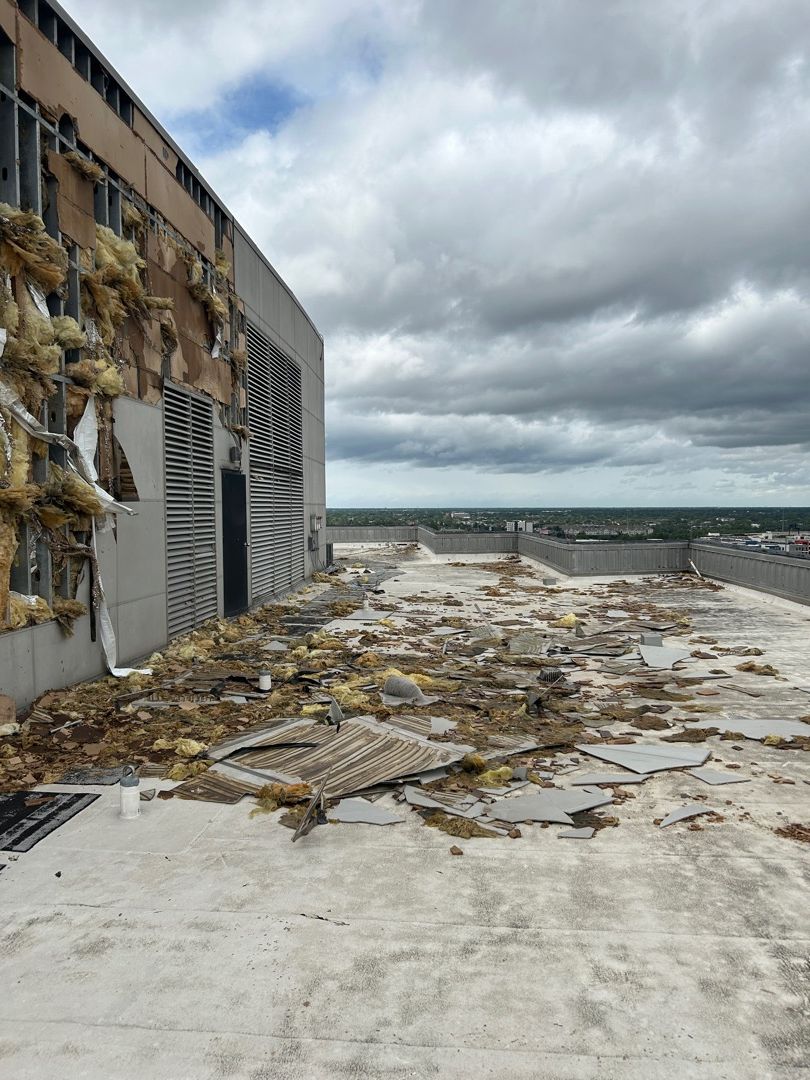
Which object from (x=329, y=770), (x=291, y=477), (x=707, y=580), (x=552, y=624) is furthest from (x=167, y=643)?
(x=707, y=580)

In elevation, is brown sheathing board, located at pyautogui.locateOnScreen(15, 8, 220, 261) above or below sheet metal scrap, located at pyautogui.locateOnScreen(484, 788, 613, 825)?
above

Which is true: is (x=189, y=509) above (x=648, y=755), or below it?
above

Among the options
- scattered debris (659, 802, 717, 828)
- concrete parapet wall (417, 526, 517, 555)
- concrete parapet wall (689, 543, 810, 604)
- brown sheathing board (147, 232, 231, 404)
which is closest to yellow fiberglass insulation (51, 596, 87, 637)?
brown sheathing board (147, 232, 231, 404)

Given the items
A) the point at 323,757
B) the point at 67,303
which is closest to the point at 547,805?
the point at 323,757

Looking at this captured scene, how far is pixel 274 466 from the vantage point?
19891mm

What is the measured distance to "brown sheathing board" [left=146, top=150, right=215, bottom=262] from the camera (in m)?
12.0

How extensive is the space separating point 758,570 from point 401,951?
62.0 ft

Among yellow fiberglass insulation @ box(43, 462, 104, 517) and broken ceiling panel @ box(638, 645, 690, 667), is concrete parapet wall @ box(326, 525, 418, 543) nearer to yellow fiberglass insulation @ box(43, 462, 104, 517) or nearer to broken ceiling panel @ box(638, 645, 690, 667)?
broken ceiling panel @ box(638, 645, 690, 667)

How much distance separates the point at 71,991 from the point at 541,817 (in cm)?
344

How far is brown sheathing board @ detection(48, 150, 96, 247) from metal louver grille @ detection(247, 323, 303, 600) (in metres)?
7.44

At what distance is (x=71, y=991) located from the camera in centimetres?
357

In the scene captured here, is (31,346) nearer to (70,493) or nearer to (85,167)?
(70,493)

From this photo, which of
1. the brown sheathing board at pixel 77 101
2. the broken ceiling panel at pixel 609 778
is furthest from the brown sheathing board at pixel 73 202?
the broken ceiling panel at pixel 609 778

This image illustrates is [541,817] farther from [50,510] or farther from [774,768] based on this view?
[50,510]
